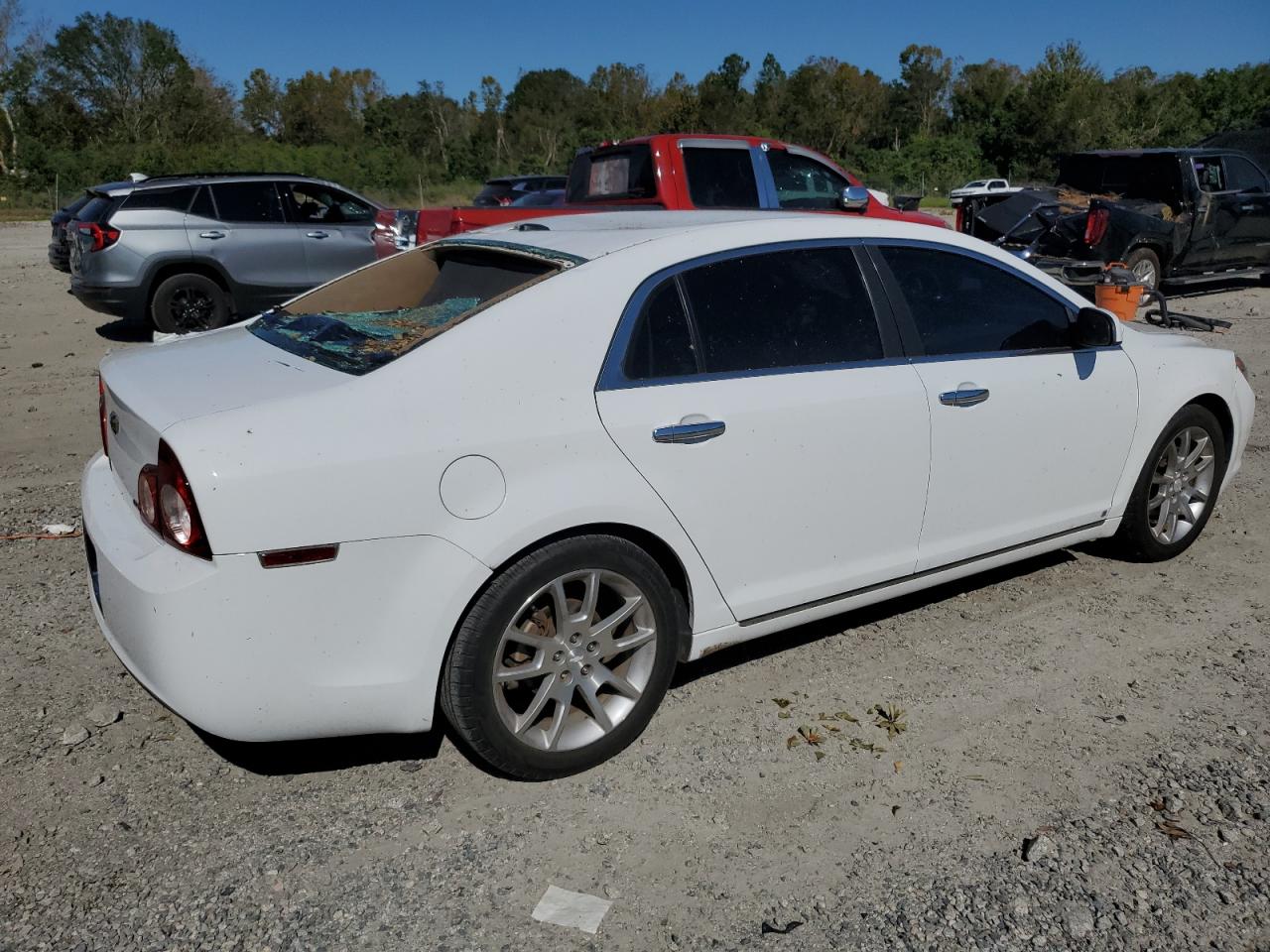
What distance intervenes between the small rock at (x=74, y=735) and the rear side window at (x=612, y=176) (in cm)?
710

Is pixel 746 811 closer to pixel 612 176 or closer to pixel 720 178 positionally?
pixel 720 178

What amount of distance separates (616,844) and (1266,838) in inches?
69.4

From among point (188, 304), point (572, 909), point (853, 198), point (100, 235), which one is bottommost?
point (188, 304)

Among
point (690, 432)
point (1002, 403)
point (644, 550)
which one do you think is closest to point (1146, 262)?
point (1002, 403)

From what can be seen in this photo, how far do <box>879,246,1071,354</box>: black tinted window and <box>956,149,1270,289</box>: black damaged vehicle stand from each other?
8787 millimetres

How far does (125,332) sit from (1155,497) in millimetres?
10606

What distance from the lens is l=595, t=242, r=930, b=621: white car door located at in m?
3.21

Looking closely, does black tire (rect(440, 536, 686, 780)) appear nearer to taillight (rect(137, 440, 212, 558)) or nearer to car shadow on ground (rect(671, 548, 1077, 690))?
car shadow on ground (rect(671, 548, 1077, 690))

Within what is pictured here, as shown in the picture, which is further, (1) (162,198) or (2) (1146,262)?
(2) (1146,262)

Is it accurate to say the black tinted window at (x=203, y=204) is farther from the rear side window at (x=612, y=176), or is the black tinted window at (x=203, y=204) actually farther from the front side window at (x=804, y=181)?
the front side window at (x=804, y=181)

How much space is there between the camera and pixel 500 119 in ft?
212

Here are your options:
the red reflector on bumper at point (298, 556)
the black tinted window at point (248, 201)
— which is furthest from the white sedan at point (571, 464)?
the black tinted window at point (248, 201)

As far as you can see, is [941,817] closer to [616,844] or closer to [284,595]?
[616,844]

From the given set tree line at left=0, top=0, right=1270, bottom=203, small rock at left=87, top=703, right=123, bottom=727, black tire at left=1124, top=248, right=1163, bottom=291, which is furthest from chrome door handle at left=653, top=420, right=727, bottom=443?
tree line at left=0, top=0, right=1270, bottom=203
